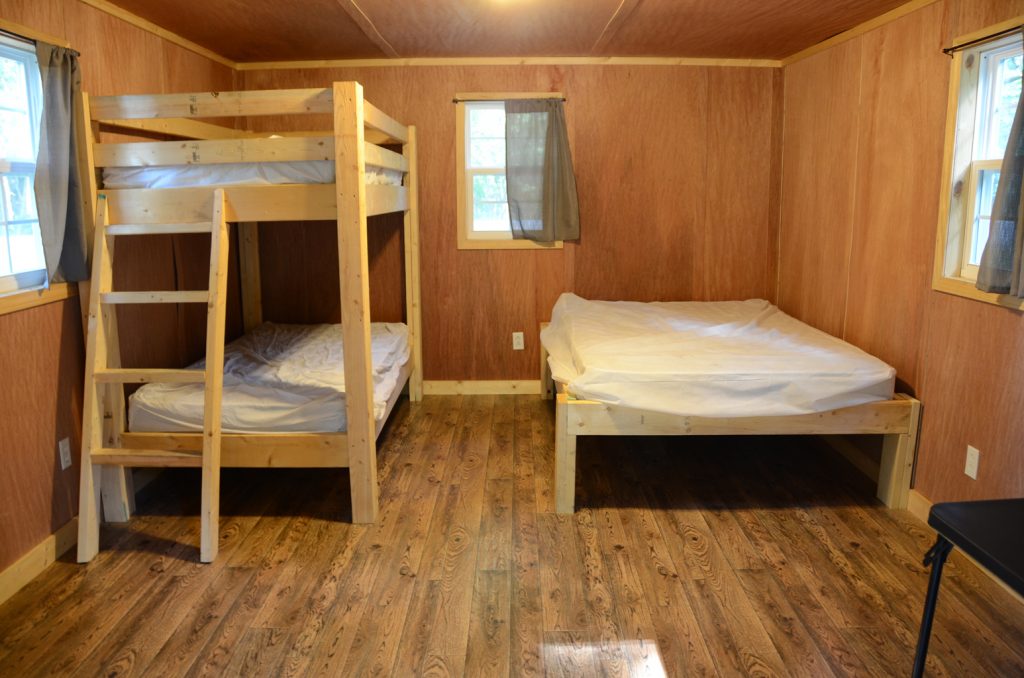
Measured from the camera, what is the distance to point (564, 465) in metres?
3.17

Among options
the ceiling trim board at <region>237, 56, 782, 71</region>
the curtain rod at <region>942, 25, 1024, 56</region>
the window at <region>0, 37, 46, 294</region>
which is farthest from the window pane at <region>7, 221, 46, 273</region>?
the curtain rod at <region>942, 25, 1024, 56</region>

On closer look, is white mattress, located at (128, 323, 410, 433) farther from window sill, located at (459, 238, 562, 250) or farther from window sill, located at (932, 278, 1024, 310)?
window sill, located at (932, 278, 1024, 310)

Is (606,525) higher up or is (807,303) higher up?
(807,303)

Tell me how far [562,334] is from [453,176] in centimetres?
141

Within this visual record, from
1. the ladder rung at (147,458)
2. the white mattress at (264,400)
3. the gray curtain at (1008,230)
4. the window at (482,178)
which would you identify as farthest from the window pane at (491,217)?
the gray curtain at (1008,230)

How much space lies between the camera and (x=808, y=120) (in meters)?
4.37

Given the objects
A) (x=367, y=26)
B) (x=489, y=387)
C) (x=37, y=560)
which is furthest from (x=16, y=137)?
(x=489, y=387)

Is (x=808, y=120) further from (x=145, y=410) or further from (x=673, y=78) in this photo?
(x=145, y=410)

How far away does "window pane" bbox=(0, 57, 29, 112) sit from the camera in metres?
2.67

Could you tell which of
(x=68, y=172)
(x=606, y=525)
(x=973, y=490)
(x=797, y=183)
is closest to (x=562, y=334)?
(x=606, y=525)

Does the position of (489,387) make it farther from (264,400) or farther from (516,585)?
(516,585)

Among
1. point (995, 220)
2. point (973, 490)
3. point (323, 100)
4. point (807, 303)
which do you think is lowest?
point (973, 490)

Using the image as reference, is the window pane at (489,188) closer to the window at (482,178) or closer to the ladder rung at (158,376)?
the window at (482,178)

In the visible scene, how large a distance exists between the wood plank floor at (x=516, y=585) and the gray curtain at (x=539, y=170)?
5.81 feet
